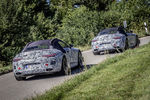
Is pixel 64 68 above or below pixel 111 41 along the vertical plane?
below

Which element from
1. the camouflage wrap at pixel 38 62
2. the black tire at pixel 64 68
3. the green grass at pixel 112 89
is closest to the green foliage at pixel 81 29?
the black tire at pixel 64 68

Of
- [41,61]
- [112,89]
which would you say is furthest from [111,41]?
[112,89]

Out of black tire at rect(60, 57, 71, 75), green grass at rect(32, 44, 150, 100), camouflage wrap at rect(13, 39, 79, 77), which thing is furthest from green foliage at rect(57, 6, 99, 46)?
green grass at rect(32, 44, 150, 100)

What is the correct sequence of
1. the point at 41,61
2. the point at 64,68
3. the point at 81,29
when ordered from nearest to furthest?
the point at 41,61, the point at 64,68, the point at 81,29

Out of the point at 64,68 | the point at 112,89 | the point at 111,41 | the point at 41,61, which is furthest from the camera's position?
the point at 111,41

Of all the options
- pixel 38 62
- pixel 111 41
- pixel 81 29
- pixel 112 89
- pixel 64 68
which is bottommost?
pixel 64 68

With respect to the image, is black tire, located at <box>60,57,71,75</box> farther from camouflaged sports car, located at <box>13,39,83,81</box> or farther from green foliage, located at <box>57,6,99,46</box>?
green foliage, located at <box>57,6,99,46</box>

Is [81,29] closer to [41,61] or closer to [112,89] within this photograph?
[41,61]

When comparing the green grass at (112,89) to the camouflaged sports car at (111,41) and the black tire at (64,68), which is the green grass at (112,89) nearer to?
the black tire at (64,68)

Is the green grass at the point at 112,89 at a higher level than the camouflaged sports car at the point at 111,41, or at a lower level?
lower

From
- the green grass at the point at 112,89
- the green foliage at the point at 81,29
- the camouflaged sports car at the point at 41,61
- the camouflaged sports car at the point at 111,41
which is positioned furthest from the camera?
the green foliage at the point at 81,29

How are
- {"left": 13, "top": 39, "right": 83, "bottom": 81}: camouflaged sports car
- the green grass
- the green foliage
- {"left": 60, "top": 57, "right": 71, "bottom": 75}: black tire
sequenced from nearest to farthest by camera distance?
the green grass
{"left": 13, "top": 39, "right": 83, "bottom": 81}: camouflaged sports car
{"left": 60, "top": 57, "right": 71, "bottom": 75}: black tire
the green foliage

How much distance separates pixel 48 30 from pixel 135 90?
35.3 m

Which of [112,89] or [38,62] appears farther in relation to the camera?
[38,62]
